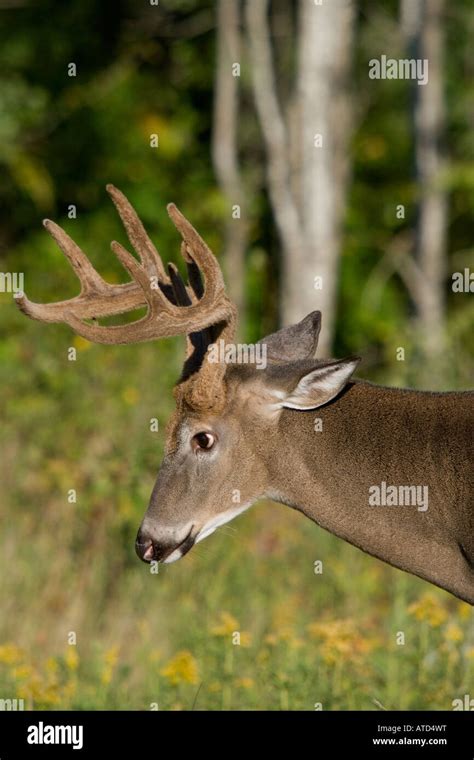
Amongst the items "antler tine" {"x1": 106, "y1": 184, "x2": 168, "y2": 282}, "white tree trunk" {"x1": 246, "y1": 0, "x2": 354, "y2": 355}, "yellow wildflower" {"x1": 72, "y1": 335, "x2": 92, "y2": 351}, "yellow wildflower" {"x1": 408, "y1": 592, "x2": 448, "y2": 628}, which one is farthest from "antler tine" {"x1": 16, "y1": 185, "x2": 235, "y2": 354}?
"white tree trunk" {"x1": 246, "y1": 0, "x2": 354, "y2": 355}

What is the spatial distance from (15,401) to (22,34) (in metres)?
12.6

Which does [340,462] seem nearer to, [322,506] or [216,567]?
[322,506]

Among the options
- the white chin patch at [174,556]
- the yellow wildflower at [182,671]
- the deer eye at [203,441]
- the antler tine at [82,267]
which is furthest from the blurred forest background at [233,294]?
the antler tine at [82,267]

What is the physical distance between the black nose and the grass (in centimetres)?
73

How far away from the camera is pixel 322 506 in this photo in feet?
18.4

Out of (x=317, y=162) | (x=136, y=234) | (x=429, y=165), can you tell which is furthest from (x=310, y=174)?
(x=136, y=234)

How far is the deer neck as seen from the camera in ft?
17.9

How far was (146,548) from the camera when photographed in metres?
5.66

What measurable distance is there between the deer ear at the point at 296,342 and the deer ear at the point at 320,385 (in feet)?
1.00

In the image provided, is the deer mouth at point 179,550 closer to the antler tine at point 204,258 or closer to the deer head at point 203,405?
the deer head at point 203,405

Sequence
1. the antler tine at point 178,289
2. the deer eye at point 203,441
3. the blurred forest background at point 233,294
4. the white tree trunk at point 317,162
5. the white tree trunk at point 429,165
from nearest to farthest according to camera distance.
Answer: the deer eye at point 203,441, the antler tine at point 178,289, the blurred forest background at point 233,294, the white tree trunk at point 317,162, the white tree trunk at point 429,165

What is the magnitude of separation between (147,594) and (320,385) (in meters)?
3.28

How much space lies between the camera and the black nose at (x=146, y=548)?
18.5ft

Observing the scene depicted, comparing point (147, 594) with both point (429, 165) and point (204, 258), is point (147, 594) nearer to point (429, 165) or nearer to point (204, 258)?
point (204, 258)
